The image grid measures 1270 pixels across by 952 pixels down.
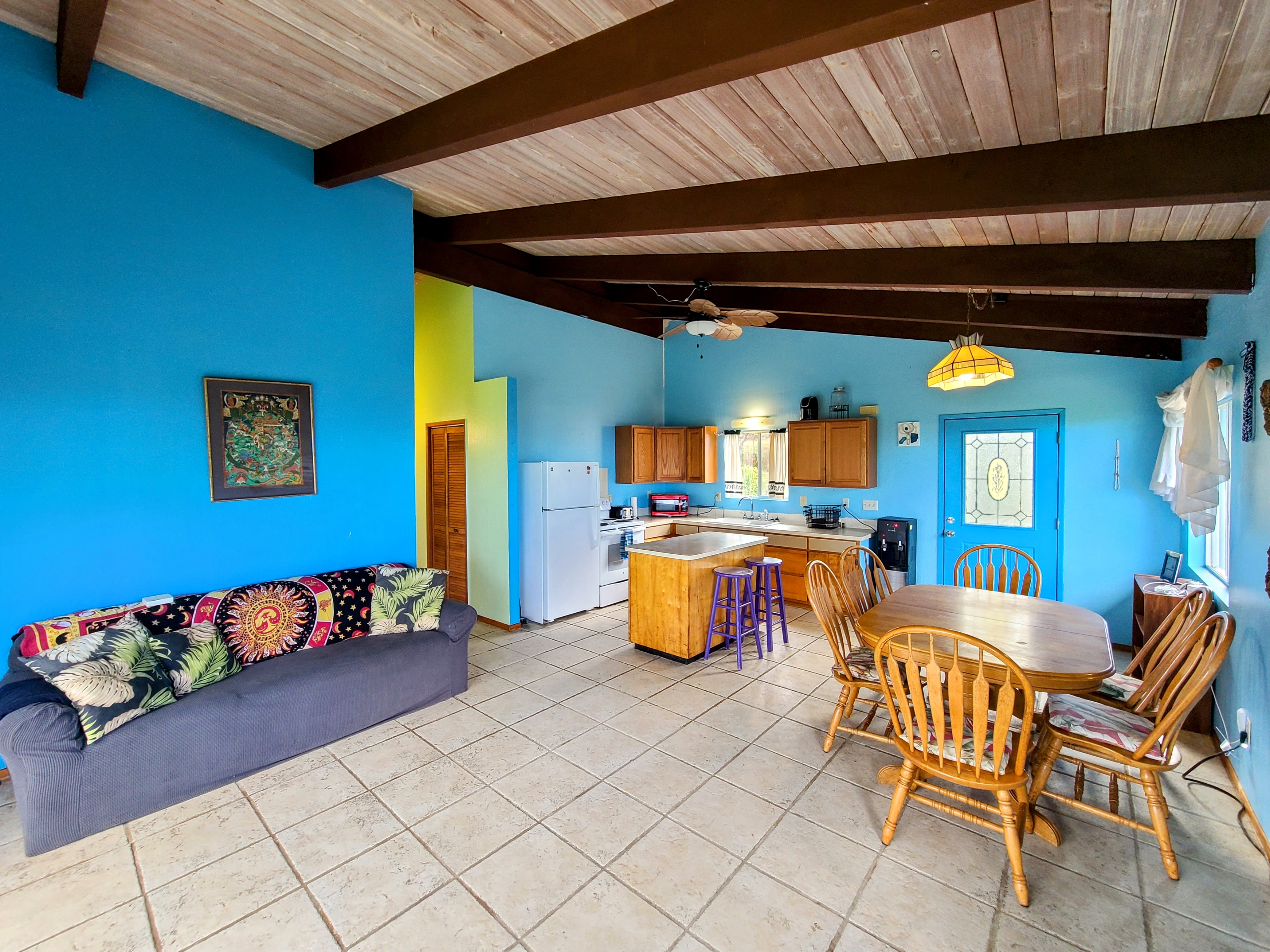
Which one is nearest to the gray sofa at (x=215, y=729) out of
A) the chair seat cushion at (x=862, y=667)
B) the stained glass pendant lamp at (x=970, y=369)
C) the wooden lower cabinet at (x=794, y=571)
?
the chair seat cushion at (x=862, y=667)

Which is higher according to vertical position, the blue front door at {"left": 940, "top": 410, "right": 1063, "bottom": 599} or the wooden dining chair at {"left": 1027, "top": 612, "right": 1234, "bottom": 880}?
the blue front door at {"left": 940, "top": 410, "right": 1063, "bottom": 599}

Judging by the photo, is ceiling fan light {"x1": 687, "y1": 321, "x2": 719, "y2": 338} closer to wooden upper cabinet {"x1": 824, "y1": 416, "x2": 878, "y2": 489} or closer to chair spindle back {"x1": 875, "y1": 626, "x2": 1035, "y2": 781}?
wooden upper cabinet {"x1": 824, "y1": 416, "x2": 878, "y2": 489}

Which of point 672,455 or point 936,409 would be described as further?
point 672,455

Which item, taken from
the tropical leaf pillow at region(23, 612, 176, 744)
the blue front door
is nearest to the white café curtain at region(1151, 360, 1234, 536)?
the blue front door

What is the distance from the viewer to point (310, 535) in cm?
360

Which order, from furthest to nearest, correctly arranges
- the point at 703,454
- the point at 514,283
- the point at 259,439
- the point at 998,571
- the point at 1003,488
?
1. the point at 703,454
2. the point at 514,283
3. the point at 1003,488
4. the point at 998,571
5. the point at 259,439

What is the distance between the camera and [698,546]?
4.72 meters

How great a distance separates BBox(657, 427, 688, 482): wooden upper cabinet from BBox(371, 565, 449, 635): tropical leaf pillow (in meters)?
3.65

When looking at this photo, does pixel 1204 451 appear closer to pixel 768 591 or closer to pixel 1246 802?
pixel 1246 802

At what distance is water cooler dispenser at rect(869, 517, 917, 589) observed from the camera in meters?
5.57

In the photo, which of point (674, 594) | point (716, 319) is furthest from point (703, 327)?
point (674, 594)

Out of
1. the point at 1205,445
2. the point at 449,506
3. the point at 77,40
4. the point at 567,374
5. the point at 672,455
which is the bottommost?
the point at 449,506

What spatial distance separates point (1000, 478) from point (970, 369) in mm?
2720

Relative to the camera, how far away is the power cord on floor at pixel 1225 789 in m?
2.32
